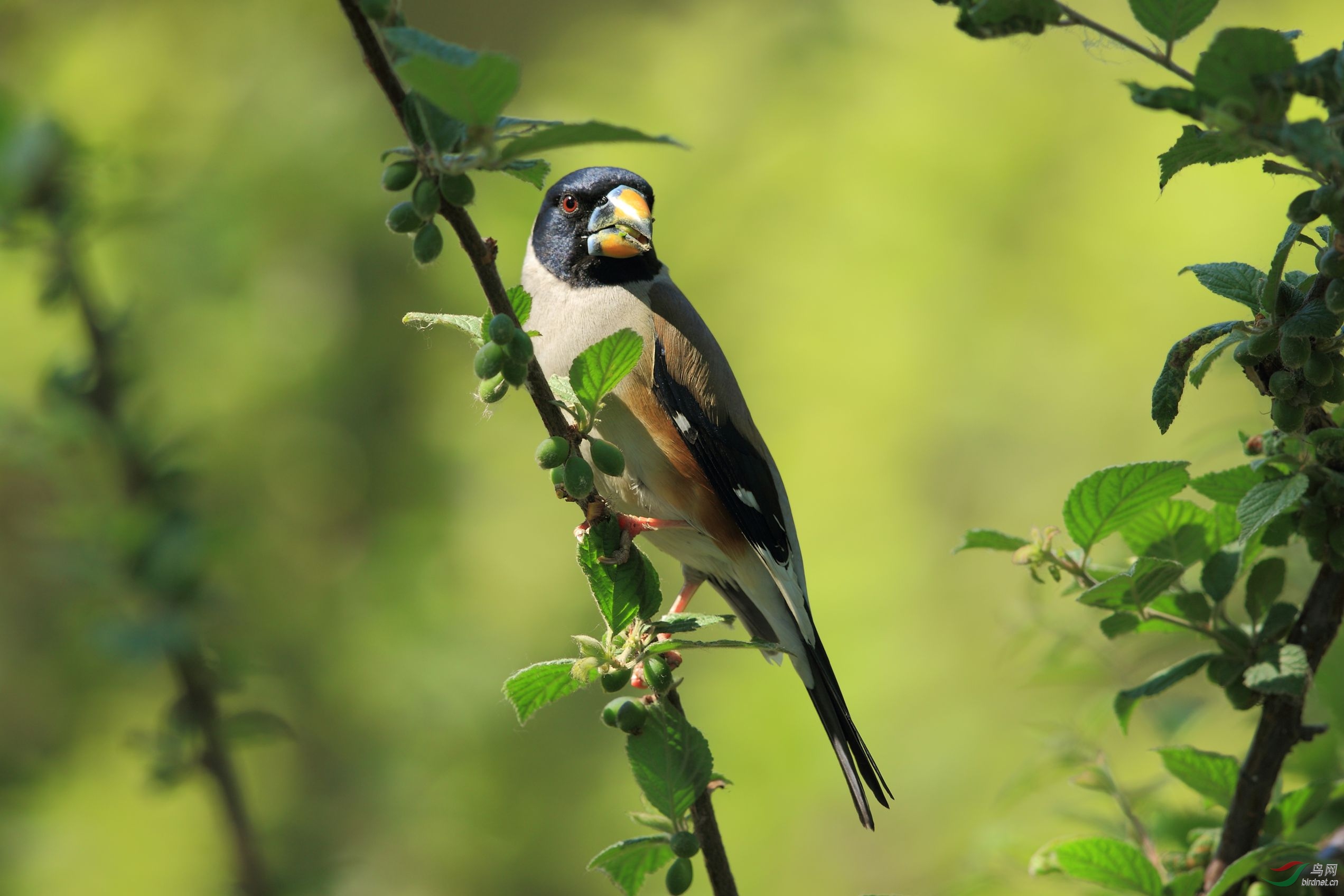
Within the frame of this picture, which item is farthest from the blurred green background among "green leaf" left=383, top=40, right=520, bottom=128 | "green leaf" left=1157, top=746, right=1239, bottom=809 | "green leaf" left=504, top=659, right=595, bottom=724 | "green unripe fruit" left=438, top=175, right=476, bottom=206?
"green leaf" left=383, top=40, right=520, bottom=128

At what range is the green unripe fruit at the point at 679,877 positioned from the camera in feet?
3.14

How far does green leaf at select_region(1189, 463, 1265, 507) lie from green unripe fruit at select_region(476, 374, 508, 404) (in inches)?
26.4

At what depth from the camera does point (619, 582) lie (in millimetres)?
1115

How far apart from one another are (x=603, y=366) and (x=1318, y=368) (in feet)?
2.02

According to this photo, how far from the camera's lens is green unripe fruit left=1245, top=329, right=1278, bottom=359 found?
934 mm

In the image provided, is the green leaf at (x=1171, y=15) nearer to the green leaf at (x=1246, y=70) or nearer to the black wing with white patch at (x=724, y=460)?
the green leaf at (x=1246, y=70)

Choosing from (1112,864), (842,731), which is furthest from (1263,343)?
(842,731)

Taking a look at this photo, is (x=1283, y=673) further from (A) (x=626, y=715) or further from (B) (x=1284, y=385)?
(A) (x=626, y=715)

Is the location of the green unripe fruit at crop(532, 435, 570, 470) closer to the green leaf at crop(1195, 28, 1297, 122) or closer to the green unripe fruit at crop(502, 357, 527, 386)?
the green unripe fruit at crop(502, 357, 527, 386)

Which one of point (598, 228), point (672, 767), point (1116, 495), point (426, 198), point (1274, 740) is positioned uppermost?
point (598, 228)

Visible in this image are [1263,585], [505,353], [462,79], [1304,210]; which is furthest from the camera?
[1263,585]

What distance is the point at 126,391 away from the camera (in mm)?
1736

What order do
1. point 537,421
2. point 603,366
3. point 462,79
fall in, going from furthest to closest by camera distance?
point 537,421 < point 603,366 < point 462,79

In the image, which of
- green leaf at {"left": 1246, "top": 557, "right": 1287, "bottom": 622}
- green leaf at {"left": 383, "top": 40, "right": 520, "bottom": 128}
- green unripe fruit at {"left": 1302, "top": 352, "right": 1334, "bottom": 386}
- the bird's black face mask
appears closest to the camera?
green leaf at {"left": 383, "top": 40, "right": 520, "bottom": 128}
